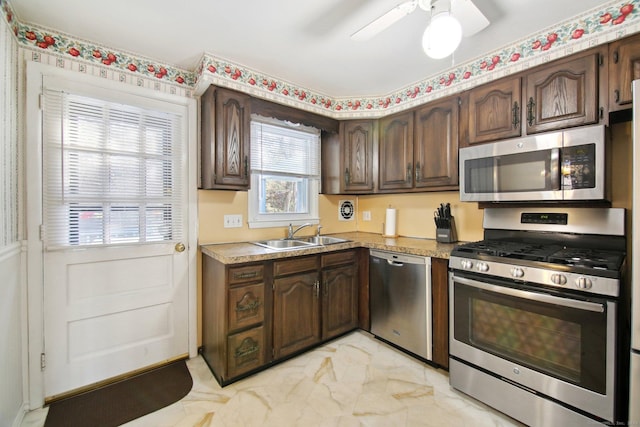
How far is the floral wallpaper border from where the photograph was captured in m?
1.61

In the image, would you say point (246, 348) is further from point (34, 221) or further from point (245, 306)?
point (34, 221)

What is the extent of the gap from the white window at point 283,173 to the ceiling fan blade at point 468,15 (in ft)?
5.89

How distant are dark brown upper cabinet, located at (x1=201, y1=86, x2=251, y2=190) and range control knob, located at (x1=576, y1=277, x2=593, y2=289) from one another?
2193 mm

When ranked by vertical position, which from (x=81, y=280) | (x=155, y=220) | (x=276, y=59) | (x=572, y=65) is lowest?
(x=81, y=280)

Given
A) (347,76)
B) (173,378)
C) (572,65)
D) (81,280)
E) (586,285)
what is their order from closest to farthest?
1. (586,285)
2. (572,65)
3. (81,280)
4. (173,378)
5. (347,76)

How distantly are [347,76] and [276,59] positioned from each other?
65cm

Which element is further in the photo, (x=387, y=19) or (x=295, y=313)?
(x=295, y=313)

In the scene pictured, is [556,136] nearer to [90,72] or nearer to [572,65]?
[572,65]

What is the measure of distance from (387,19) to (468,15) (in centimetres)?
42

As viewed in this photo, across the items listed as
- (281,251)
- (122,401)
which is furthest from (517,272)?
(122,401)

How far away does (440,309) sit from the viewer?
2.05 meters

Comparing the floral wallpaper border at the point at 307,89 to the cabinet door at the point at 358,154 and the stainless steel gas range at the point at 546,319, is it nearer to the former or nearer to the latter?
the cabinet door at the point at 358,154

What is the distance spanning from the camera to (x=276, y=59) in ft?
7.02

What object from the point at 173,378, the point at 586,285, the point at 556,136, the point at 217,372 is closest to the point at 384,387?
the point at 217,372
